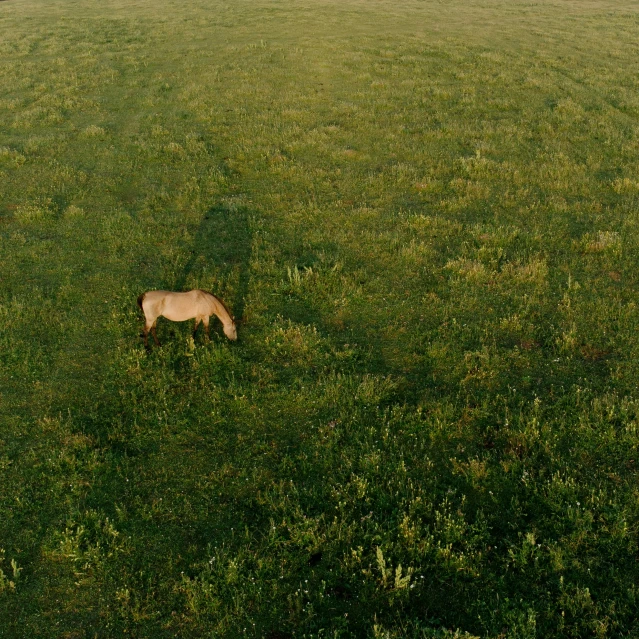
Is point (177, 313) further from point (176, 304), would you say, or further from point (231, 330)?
point (231, 330)

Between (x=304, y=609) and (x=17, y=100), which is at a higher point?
(x=17, y=100)

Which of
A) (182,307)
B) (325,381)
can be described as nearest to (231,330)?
(182,307)

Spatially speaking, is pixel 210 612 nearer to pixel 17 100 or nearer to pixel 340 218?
pixel 340 218

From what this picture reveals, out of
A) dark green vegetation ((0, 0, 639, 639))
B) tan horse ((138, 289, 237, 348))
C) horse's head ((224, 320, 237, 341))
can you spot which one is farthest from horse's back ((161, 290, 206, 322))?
dark green vegetation ((0, 0, 639, 639))

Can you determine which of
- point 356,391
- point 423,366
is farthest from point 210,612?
point 423,366

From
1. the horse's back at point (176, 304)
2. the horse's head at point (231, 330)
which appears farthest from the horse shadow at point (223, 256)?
the horse's back at point (176, 304)
